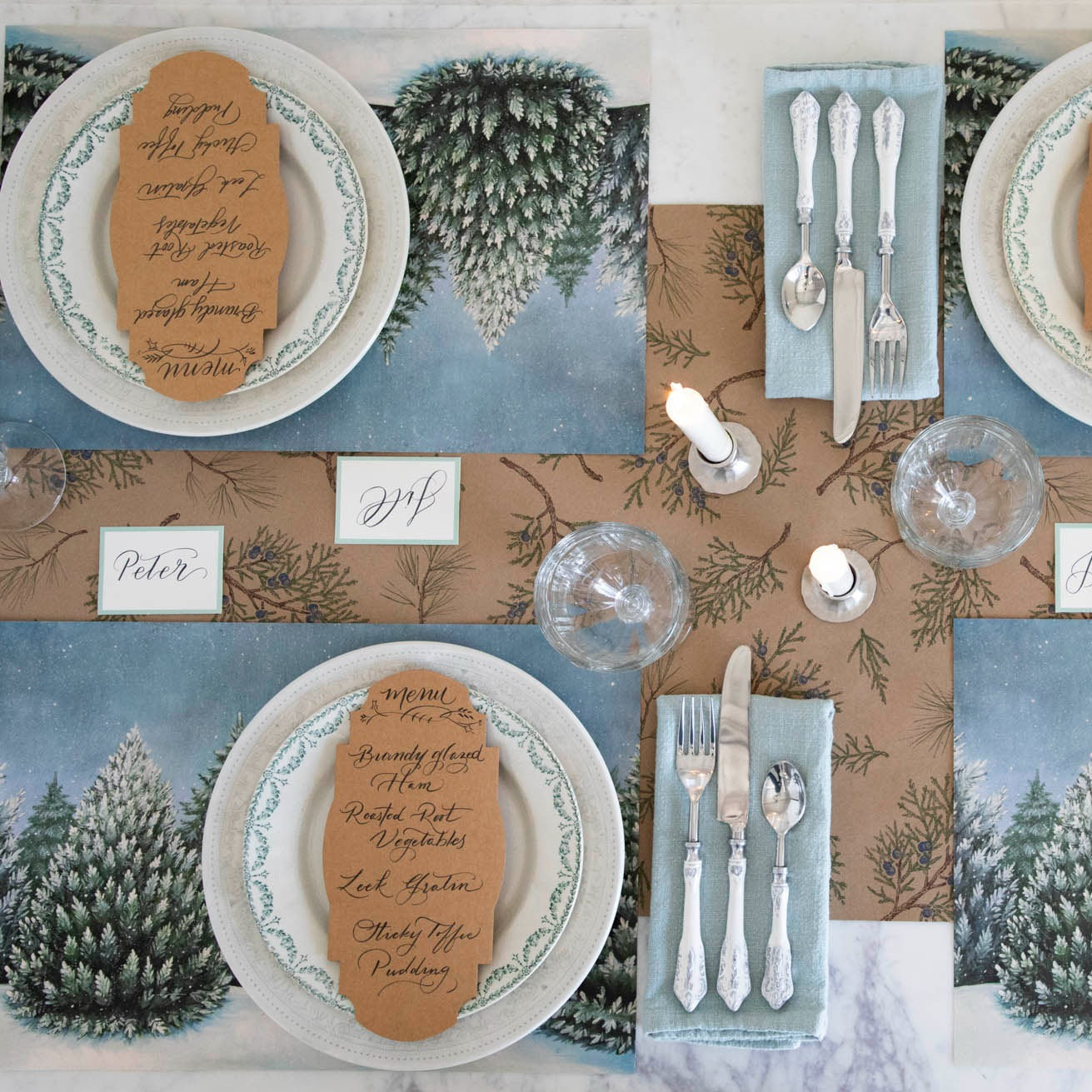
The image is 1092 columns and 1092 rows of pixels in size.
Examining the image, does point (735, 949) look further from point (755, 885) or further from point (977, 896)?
point (977, 896)

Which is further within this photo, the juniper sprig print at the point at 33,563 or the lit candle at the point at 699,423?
the juniper sprig print at the point at 33,563

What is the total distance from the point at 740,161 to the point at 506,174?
0.70 ft

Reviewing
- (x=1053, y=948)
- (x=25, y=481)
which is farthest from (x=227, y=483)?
(x=1053, y=948)

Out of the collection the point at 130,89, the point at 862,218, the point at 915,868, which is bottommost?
the point at 915,868

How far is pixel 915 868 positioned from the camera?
83 cm

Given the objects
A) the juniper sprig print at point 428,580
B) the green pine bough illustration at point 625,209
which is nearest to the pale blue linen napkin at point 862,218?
the green pine bough illustration at point 625,209

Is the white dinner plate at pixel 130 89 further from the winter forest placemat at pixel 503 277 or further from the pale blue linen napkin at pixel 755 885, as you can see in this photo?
the pale blue linen napkin at pixel 755 885

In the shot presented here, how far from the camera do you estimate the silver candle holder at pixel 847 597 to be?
0.83m

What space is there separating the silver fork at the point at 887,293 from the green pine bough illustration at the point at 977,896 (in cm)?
37

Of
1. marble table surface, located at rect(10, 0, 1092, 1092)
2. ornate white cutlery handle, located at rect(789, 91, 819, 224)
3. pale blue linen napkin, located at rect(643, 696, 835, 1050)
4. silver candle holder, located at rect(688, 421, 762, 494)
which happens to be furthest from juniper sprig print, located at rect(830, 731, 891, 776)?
ornate white cutlery handle, located at rect(789, 91, 819, 224)

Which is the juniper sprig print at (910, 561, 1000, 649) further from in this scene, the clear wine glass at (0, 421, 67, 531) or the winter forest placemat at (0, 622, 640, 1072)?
the clear wine glass at (0, 421, 67, 531)

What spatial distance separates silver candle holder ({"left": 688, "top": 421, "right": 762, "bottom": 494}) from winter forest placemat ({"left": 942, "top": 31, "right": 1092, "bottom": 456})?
177mm

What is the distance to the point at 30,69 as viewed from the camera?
0.89m

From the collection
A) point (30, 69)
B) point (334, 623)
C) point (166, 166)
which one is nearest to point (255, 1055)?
point (334, 623)
